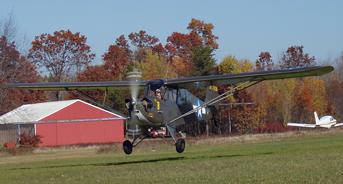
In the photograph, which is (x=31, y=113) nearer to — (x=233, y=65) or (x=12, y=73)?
(x=12, y=73)

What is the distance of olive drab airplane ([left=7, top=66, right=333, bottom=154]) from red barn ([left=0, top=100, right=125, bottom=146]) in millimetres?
40515

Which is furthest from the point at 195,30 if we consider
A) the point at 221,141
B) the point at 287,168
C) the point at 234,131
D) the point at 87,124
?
the point at 287,168

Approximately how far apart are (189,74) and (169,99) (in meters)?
A: 66.3

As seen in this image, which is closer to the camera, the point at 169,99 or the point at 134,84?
the point at 134,84

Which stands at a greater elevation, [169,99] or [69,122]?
[69,122]

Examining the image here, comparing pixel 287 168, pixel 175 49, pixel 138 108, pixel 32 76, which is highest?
pixel 175 49

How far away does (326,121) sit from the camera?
84125 mm

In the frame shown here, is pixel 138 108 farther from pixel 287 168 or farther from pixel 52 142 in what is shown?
pixel 52 142

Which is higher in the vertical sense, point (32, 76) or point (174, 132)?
point (32, 76)

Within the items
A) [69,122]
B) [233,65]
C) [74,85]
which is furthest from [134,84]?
[233,65]

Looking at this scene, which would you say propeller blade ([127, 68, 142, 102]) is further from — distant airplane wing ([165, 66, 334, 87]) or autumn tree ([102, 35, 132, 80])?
autumn tree ([102, 35, 132, 80])

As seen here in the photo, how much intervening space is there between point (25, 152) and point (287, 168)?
40121mm

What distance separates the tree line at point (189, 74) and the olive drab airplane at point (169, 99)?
1157 inches

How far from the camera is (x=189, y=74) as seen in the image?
313 ft
